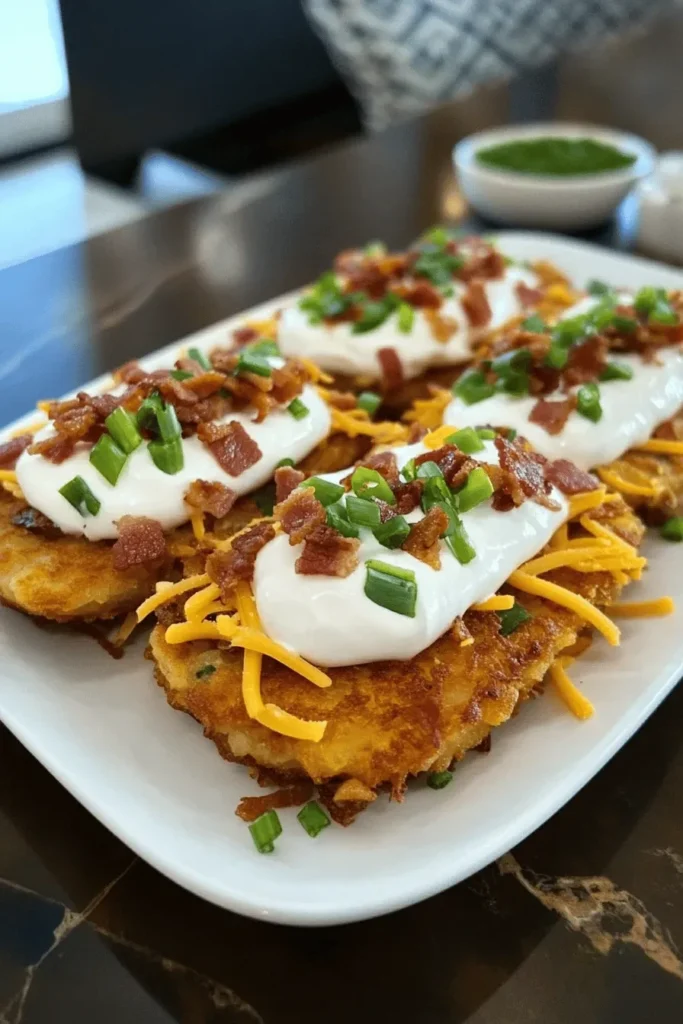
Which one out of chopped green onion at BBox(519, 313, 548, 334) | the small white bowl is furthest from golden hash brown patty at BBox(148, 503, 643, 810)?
the small white bowl

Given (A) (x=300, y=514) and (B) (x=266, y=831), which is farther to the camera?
(A) (x=300, y=514)

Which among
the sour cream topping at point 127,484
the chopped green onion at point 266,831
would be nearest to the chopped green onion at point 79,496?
the sour cream topping at point 127,484

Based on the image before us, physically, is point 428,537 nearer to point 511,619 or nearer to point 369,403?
point 511,619

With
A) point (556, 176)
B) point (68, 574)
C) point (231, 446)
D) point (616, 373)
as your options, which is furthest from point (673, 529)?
point (556, 176)

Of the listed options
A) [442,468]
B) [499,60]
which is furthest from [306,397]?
[499,60]

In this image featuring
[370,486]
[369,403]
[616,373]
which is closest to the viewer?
[370,486]
